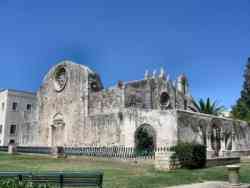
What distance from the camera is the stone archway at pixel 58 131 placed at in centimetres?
3591

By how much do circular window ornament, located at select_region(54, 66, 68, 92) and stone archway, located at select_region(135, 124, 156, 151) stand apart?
13348 millimetres

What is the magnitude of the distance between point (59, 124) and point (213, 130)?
57.8ft

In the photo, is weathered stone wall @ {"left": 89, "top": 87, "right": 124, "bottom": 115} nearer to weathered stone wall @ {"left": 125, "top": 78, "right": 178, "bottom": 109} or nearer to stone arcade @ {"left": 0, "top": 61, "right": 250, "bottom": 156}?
stone arcade @ {"left": 0, "top": 61, "right": 250, "bottom": 156}

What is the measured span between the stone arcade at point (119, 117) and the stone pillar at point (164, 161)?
667 centimetres

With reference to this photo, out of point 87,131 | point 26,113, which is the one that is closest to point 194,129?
point 87,131

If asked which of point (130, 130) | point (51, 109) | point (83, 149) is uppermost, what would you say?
point (51, 109)

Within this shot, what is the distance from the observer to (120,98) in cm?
2925

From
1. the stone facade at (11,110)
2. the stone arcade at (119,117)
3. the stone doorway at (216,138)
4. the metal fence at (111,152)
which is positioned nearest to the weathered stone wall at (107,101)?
the stone arcade at (119,117)

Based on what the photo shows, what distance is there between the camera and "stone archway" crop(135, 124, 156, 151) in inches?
990

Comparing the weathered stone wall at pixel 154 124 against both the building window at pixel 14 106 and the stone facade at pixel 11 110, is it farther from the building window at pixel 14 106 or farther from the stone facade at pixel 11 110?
the building window at pixel 14 106

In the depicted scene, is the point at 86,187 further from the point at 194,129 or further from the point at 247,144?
the point at 247,144

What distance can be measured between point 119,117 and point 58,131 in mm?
11611

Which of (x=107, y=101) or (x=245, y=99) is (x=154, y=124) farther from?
(x=245, y=99)

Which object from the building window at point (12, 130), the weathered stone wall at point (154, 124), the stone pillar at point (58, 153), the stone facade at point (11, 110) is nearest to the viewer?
the weathered stone wall at point (154, 124)
